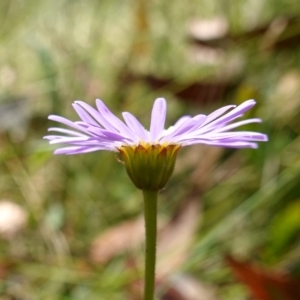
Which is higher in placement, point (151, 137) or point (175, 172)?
point (175, 172)

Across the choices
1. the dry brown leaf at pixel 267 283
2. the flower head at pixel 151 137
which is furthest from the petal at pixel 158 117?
the dry brown leaf at pixel 267 283

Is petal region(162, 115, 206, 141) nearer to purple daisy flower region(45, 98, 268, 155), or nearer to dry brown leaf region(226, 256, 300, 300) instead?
purple daisy flower region(45, 98, 268, 155)

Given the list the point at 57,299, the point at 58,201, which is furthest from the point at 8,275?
the point at 58,201

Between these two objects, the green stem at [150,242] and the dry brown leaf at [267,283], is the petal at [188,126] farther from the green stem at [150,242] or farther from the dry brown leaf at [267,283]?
the dry brown leaf at [267,283]

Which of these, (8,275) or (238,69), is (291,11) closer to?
(238,69)

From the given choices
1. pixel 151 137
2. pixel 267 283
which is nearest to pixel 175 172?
pixel 267 283

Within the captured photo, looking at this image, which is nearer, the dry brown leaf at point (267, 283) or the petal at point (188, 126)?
the petal at point (188, 126)

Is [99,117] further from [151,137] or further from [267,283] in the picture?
[267,283]

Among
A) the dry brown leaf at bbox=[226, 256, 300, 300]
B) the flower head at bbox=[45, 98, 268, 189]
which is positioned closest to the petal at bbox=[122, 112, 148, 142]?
the flower head at bbox=[45, 98, 268, 189]
